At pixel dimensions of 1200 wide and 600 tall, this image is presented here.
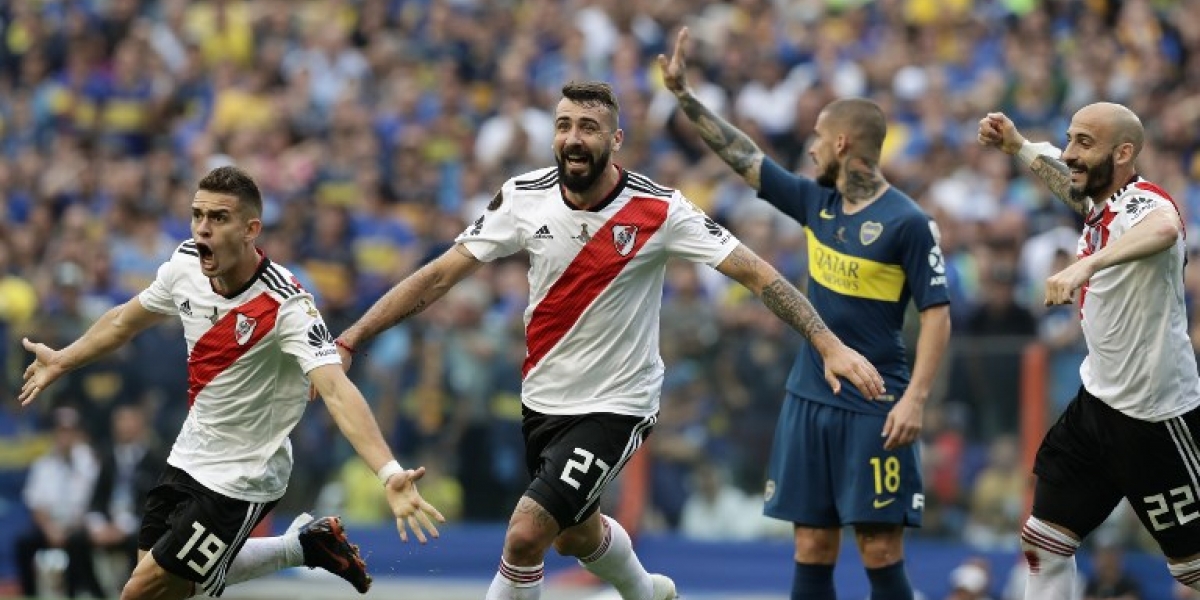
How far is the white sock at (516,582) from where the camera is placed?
920 centimetres

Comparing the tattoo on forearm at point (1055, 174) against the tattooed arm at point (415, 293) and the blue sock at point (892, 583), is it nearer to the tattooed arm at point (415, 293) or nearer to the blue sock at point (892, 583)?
the blue sock at point (892, 583)

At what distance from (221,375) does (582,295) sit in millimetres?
1808

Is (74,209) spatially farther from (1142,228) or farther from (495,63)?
(1142,228)

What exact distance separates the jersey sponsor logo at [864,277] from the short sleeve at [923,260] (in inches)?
5.0

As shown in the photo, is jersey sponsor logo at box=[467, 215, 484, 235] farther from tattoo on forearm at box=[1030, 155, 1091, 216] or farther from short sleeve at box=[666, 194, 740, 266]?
tattoo on forearm at box=[1030, 155, 1091, 216]

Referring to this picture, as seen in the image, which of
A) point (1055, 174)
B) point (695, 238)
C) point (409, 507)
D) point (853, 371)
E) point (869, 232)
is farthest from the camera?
point (869, 232)

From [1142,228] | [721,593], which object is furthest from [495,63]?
[1142,228]

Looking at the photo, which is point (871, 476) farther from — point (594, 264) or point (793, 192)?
point (594, 264)

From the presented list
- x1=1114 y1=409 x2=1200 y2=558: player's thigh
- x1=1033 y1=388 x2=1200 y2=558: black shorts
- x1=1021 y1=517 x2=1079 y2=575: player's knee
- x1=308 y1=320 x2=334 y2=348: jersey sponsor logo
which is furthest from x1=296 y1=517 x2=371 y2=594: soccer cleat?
x1=1114 y1=409 x2=1200 y2=558: player's thigh

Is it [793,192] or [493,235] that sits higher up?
[793,192]

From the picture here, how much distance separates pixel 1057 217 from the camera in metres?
17.0

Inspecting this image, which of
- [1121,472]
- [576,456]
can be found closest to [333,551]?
[576,456]

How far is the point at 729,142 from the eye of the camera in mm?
10617

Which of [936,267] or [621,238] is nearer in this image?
[621,238]
